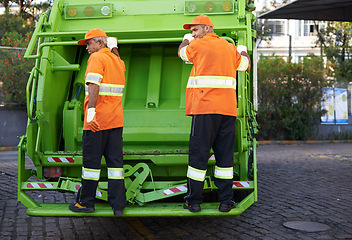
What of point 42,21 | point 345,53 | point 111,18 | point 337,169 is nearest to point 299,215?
point 111,18

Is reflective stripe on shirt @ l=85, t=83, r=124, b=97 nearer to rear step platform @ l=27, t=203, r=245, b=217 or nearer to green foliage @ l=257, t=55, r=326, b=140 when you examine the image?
rear step platform @ l=27, t=203, r=245, b=217

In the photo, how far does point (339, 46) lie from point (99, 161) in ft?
64.8

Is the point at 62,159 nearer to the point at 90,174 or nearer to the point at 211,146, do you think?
the point at 90,174

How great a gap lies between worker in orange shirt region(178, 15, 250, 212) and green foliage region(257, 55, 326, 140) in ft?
40.4

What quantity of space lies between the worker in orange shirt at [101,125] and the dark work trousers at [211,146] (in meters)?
0.66

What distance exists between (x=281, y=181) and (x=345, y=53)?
1608 cm

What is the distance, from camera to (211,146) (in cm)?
431

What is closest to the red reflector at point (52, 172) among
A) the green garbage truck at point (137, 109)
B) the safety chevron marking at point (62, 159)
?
the green garbage truck at point (137, 109)

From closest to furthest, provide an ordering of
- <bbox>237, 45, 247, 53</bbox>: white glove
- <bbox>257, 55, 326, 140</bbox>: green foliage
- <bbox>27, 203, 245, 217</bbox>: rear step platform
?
1. <bbox>27, 203, 245, 217</bbox>: rear step platform
2. <bbox>237, 45, 247, 53</bbox>: white glove
3. <bbox>257, 55, 326, 140</bbox>: green foliage

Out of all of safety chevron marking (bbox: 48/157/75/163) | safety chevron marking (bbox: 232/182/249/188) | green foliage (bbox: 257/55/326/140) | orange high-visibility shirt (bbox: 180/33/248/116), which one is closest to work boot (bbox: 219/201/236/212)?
safety chevron marking (bbox: 232/182/249/188)

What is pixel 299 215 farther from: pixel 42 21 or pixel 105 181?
pixel 42 21

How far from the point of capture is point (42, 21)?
5.11 metres

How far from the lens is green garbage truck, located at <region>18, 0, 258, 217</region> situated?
4.52m

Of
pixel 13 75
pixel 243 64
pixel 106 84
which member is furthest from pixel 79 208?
pixel 13 75
